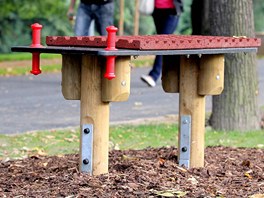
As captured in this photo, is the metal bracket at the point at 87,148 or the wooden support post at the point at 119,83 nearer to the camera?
the wooden support post at the point at 119,83

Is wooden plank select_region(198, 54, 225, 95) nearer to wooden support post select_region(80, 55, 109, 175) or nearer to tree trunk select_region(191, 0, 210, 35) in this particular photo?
wooden support post select_region(80, 55, 109, 175)

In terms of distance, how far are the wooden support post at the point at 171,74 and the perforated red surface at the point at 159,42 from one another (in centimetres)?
47

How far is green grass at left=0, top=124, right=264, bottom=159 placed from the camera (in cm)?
885

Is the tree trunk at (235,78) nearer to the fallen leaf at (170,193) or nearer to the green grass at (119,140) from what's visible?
the green grass at (119,140)

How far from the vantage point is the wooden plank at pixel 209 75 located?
6859 millimetres

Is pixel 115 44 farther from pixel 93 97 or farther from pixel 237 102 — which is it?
pixel 237 102

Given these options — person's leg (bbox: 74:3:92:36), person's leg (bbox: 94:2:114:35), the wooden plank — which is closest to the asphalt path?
person's leg (bbox: 74:3:92:36)

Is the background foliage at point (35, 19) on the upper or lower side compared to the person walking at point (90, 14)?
upper

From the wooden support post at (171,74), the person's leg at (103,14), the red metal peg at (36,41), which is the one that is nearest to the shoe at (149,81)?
the person's leg at (103,14)

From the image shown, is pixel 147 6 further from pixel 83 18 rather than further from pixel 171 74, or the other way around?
pixel 171 74

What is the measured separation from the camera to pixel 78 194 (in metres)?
5.82

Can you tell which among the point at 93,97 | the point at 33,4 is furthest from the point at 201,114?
the point at 33,4

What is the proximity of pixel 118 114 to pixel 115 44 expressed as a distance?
19.4ft

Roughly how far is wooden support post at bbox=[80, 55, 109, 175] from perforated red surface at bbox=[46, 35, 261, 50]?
0.17 m
